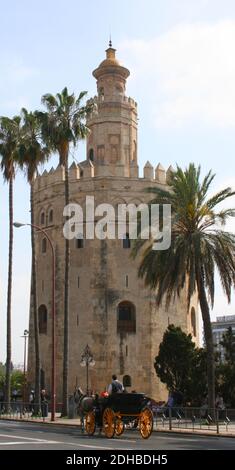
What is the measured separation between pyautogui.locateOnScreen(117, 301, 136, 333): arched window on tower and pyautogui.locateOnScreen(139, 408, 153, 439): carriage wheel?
25.2 metres

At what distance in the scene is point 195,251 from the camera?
86.2 feet

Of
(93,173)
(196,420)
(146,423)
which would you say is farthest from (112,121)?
(146,423)

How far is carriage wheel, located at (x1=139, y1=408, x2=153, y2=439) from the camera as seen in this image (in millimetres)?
17453

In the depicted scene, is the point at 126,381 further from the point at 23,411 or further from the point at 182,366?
the point at 23,411

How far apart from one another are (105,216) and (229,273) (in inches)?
722

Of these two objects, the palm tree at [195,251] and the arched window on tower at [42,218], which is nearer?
the palm tree at [195,251]

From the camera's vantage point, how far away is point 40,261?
154ft

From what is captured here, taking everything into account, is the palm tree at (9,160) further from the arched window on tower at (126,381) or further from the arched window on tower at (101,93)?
the arched window on tower at (101,93)

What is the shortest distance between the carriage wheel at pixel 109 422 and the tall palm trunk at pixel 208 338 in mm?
9284

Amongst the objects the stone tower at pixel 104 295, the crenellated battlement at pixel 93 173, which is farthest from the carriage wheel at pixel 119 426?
the crenellated battlement at pixel 93 173

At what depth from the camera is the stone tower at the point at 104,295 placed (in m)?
42.6

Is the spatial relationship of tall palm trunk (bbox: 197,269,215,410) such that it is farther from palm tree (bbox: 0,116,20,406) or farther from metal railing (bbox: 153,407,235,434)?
palm tree (bbox: 0,116,20,406)

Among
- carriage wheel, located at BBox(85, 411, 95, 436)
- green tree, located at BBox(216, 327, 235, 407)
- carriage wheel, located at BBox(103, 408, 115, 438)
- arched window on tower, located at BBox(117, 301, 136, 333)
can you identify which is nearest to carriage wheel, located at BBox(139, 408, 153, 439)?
carriage wheel, located at BBox(103, 408, 115, 438)
